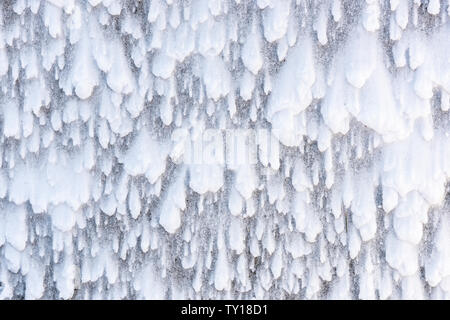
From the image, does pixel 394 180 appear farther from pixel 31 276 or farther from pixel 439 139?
pixel 31 276

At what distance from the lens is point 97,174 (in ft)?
0.65

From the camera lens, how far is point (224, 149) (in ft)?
0.63

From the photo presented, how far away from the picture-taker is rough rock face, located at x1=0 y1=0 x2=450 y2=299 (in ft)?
0.62

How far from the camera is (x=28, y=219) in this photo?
0.66ft

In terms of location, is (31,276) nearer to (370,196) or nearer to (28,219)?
(28,219)

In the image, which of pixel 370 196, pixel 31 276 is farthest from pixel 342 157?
pixel 31 276

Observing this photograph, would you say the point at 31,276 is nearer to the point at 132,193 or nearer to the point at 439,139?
the point at 132,193

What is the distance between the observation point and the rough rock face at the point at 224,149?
0.19m

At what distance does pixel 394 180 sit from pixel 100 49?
108mm

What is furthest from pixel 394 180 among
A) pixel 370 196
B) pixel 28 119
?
pixel 28 119

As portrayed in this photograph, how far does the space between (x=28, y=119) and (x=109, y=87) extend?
31 mm

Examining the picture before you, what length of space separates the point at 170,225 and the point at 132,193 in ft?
0.06

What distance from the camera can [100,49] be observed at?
0.19 m

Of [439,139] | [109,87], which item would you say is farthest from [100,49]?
[439,139]
